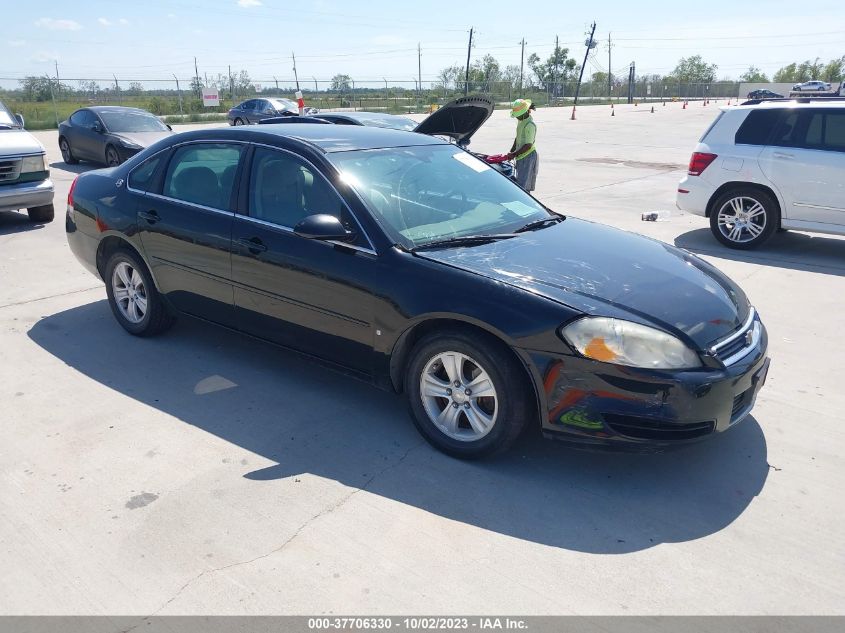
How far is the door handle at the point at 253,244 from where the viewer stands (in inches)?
172

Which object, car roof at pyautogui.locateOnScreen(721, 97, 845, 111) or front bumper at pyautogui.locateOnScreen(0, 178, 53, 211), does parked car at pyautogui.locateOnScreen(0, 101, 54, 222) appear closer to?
front bumper at pyautogui.locateOnScreen(0, 178, 53, 211)

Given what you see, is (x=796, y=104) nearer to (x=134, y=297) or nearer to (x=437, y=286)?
(x=437, y=286)

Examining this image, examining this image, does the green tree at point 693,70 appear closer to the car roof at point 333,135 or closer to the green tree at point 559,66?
the green tree at point 559,66

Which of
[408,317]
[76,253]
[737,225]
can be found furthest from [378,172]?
Result: [737,225]

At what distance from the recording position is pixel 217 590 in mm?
2805

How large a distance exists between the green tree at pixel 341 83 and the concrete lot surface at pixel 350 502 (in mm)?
45834

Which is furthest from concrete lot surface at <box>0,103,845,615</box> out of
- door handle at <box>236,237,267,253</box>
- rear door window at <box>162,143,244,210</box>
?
rear door window at <box>162,143,244,210</box>

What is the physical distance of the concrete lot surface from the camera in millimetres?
2807

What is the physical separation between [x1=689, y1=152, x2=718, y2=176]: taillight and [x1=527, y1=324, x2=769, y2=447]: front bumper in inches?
238

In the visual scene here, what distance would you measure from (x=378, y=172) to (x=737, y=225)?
5.99m

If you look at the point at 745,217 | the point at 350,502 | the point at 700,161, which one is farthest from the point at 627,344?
the point at 700,161

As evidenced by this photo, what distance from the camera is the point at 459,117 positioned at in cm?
879

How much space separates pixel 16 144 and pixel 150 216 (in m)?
5.41

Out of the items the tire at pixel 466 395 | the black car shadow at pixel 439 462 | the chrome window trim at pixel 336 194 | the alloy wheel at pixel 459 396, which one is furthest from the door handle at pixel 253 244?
the alloy wheel at pixel 459 396
